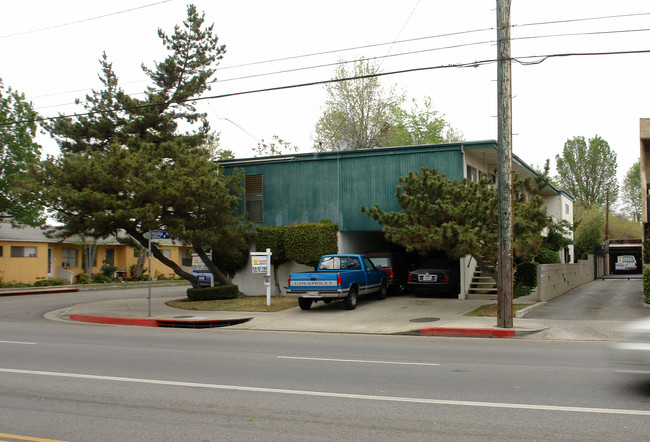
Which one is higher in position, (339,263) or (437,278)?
(339,263)

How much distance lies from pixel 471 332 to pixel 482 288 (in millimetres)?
8787

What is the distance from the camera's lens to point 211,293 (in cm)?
2303

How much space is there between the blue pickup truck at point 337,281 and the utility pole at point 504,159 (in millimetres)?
5730

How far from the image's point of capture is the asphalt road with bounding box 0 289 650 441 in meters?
5.76

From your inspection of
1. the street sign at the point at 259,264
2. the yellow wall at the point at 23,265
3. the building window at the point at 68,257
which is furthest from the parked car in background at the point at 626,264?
the yellow wall at the point at 23,265

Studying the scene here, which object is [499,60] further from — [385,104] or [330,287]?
[385,104]

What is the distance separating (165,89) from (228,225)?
13351mm

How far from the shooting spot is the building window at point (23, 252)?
3709 centimetres

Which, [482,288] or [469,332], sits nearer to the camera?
[469,332]

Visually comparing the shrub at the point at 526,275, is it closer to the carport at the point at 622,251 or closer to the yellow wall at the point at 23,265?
the carport at the point at 622,251

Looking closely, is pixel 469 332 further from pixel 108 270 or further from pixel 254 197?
pixel 108 270

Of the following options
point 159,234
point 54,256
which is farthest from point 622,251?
point 54,256

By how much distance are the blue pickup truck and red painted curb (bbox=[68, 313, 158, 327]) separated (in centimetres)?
464

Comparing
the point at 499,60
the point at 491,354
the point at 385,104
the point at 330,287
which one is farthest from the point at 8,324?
the point at 385,104
